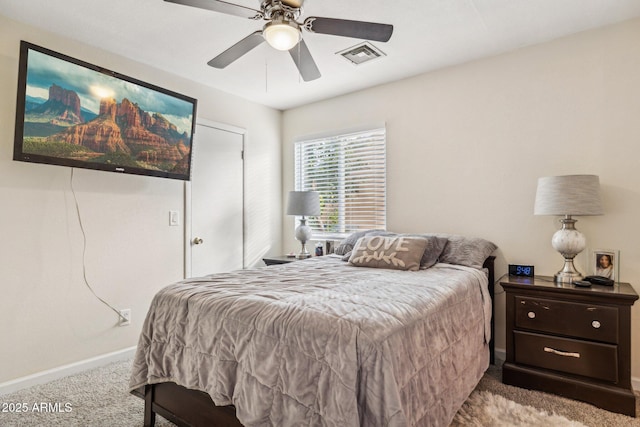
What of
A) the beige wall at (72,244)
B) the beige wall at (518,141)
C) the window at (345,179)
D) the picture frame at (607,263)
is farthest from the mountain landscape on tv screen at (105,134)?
the picture frame at (607,263)

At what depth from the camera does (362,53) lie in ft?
9.42

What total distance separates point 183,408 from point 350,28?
82.8 inches

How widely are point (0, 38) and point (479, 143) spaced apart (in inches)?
142

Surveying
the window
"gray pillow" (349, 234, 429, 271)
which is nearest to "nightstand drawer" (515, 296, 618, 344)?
"gray pillow" (349, 234, 429, 271)

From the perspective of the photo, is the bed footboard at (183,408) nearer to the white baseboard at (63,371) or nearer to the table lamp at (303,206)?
the white baseboard at (63,371)

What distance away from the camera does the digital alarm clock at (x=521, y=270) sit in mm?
2682

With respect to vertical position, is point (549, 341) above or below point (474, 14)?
below

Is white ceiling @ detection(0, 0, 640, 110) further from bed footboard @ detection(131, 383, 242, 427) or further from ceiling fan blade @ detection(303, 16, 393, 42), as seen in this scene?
bed footboard @ detection(131, 383, 242, 427)

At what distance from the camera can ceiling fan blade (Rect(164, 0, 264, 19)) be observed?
5.53ft

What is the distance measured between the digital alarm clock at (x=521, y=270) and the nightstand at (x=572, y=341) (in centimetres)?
18

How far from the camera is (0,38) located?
7.73ft

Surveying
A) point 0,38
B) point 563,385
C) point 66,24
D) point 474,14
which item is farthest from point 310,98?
point 563,385

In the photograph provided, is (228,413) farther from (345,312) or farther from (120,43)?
(120,43)

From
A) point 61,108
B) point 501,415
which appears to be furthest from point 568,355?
point 61,108
